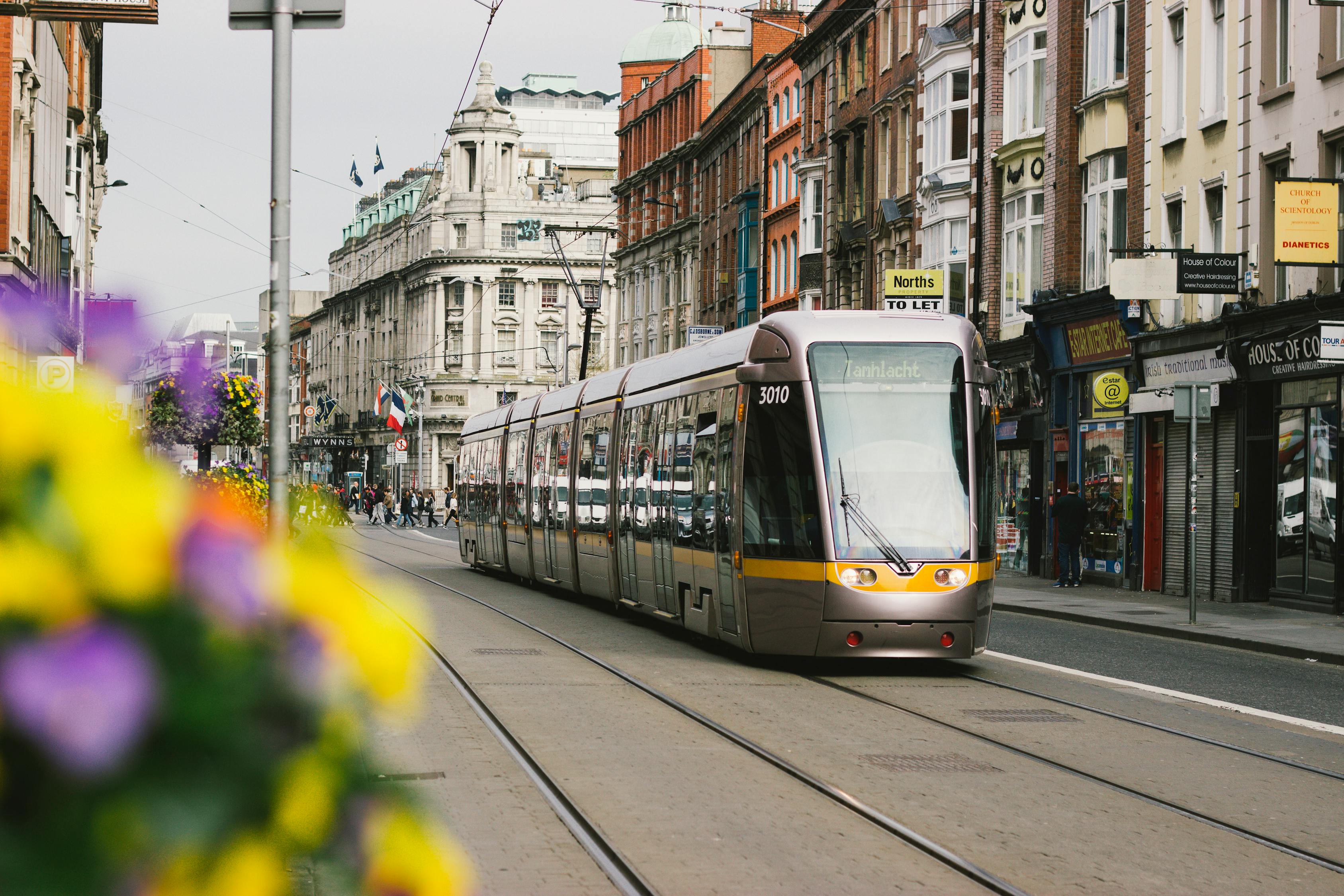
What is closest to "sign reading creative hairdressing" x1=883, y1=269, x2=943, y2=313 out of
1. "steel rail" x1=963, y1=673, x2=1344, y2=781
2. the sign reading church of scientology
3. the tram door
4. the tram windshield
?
the tram door

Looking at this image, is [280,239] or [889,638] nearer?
[280,239]

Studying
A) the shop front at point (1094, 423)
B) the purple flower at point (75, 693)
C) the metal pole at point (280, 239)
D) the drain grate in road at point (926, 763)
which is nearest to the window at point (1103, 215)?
the shop front at point (1094, 423)

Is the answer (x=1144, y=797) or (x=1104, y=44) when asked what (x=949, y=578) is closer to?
(x=1144, y=797)

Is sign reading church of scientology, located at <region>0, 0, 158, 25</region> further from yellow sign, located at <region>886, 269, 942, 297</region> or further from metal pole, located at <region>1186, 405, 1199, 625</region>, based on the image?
yellow sign, located at <region>886, 269, 942, 297</region>

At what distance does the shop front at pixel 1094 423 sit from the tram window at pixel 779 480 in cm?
1680

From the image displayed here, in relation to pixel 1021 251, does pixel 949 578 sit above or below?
A: below

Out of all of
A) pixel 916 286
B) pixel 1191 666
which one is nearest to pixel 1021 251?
pixel 916 286

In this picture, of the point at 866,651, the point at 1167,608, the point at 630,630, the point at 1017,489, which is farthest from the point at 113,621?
the point at 1017,489

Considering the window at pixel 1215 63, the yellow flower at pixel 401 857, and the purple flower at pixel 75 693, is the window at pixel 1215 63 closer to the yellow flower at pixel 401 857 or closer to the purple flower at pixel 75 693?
the yellow flower at pixel 401 857

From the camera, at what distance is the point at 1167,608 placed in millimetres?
25672

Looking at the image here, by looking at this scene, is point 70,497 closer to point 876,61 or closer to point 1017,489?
point 1017,489

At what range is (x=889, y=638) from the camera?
14711 mm

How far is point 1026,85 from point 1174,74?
6551 millimetres

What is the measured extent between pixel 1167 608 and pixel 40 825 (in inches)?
1012
